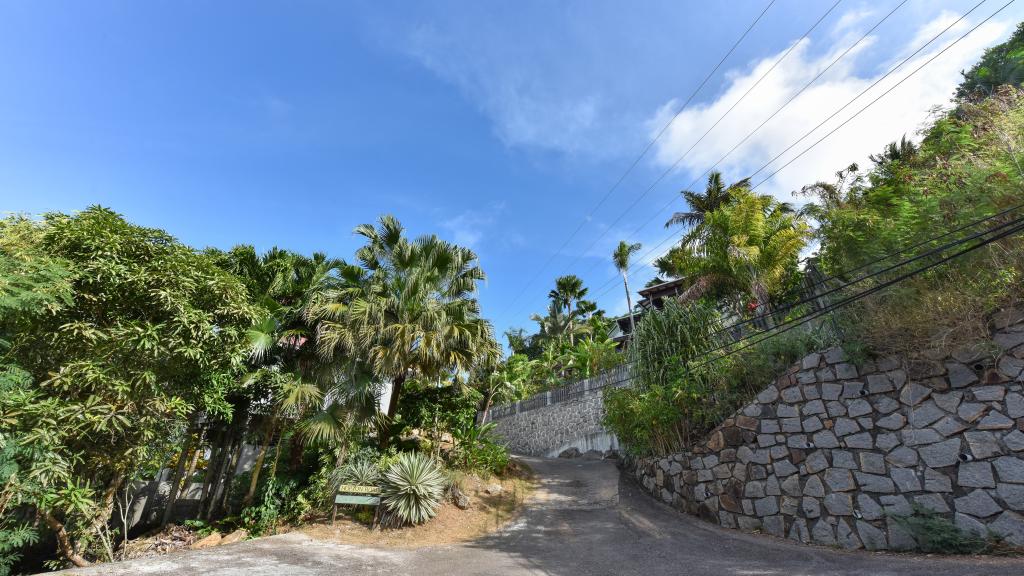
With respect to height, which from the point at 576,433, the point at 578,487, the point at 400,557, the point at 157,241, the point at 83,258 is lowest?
the point at 400,557

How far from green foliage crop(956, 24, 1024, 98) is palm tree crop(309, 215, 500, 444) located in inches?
909

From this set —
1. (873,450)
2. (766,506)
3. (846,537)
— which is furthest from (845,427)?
(766,506)

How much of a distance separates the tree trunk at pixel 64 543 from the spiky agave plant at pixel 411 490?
5091 mm

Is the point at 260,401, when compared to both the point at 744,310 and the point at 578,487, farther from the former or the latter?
the point at 744,310

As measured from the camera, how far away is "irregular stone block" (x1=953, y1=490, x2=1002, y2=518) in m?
5.81

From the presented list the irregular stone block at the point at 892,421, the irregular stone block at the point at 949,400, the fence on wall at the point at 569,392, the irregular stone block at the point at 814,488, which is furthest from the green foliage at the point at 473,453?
the irregular stone block at the point at 949,400

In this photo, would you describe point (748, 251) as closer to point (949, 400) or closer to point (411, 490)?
point (949, 400)

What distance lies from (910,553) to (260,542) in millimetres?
10540

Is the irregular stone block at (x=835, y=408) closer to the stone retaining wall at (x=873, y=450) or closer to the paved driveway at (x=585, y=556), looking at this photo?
the stone retaining wall at (x=873, y=450)

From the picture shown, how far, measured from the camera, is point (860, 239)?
328 inches

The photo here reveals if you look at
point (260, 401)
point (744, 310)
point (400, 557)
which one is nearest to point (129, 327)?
point (260, 401)

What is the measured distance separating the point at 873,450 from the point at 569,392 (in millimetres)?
10792

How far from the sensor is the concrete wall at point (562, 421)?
15.1m

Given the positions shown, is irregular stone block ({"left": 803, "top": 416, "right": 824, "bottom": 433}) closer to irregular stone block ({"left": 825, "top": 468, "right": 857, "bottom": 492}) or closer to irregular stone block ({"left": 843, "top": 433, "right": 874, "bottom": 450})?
irregular stone block ({"left": 843, "top": 433, "right": 874, "bottom": 450})
